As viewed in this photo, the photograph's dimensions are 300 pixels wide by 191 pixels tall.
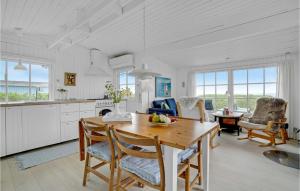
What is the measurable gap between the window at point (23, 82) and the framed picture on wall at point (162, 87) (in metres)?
3.18

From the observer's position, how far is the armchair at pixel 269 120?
3363 mm

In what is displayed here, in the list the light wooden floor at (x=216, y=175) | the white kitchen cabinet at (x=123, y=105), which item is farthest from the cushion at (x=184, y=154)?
the white kitchen cabinet at (x=123, y=105)

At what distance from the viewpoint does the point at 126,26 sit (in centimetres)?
332

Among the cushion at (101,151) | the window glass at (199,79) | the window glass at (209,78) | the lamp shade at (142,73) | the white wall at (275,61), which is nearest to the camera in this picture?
the cushion at (101,151)

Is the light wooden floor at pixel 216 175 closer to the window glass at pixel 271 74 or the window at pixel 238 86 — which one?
the window at pixel 238 86

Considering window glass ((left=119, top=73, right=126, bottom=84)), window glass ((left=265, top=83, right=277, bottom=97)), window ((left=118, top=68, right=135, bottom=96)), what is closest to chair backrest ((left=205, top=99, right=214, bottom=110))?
window glass ((left=265, top=83, right=277, bottom=97))

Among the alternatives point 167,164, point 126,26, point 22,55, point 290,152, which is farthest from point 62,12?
point 290,152

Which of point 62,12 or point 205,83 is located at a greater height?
point 62,12

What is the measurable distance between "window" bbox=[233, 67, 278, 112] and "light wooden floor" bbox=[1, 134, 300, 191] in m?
2.13

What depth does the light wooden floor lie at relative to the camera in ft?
6.48

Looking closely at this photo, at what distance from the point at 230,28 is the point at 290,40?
1.56m

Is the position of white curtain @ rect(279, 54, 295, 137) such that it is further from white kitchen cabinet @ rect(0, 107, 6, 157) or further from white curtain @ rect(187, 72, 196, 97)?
white kitchen cabinet @ rect(0, 107, 6, 157)

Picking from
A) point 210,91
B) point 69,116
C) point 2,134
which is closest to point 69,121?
point 69,116

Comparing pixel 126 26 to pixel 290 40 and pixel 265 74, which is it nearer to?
pixel 290 40
